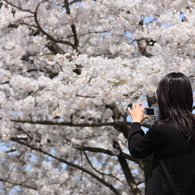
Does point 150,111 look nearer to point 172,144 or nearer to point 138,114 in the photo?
point 138,114

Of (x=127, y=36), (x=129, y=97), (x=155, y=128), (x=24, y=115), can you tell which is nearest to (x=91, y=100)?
(x=129, y=97)

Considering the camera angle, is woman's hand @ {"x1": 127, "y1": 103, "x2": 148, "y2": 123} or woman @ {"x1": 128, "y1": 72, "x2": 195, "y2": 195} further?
woman's hand @ {"x1": 127, "y1": 103, "x2": 148, "y2": 123}

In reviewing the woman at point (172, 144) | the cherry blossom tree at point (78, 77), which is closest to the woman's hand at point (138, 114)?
the woman at point (172, 144)

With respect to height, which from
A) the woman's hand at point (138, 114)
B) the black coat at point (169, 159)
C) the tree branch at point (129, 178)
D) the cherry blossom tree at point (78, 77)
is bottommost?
the black coat at point (169, 159)

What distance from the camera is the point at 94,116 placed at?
723cm

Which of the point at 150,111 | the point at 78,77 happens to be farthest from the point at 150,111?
the point at 78,77

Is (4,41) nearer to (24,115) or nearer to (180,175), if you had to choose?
(24,115)

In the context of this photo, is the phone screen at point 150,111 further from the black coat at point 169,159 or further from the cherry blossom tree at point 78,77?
the cherry blossom tree at point 78,77

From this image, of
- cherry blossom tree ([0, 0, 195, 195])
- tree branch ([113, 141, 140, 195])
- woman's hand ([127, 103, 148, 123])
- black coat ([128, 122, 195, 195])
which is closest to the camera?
black coat ([128, 122, 195, 195])

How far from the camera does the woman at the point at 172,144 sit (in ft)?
7.22

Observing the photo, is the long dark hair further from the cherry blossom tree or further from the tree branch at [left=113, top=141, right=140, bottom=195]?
the tree branch at [left=113, top=141, right=140, bottom=195]

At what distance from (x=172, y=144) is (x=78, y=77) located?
335cm

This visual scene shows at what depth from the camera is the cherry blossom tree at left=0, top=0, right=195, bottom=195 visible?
16.9 feet

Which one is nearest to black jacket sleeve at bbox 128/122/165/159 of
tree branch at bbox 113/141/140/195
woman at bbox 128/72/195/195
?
woman at bbox 128/72/195/195
